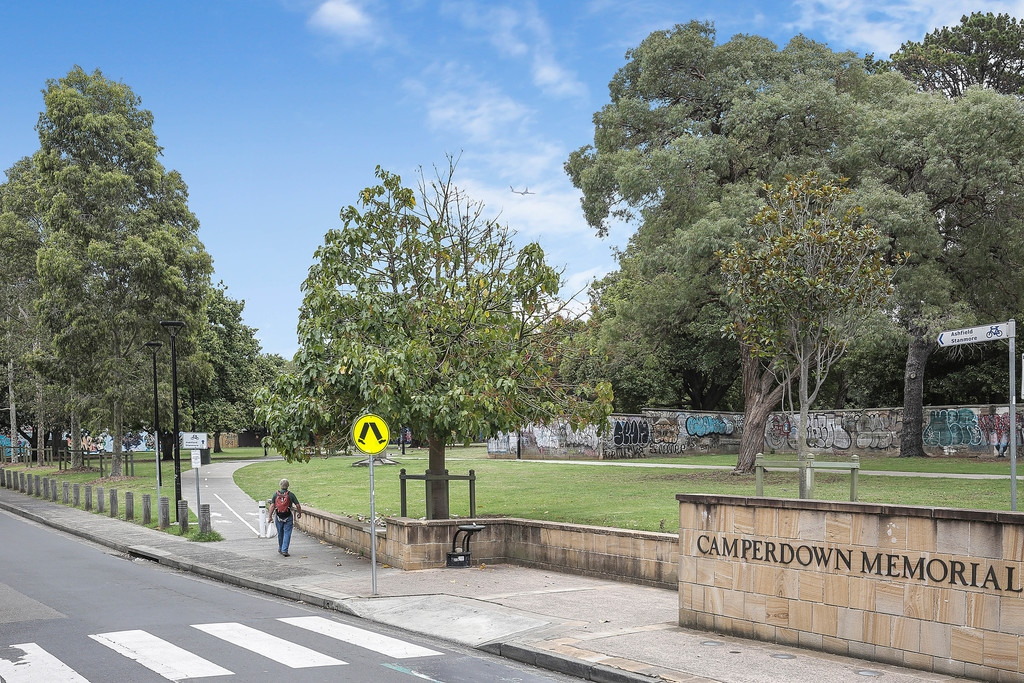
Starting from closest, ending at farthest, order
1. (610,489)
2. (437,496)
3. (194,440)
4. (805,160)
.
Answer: (437,496) < (194,440) < (610,489) < (805,160)

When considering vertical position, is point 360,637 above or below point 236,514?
above

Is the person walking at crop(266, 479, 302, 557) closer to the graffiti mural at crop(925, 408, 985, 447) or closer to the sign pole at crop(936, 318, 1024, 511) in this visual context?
the sign pole at crop(936, 318, 1024, 511)

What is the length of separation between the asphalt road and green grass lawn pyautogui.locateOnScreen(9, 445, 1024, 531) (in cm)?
611

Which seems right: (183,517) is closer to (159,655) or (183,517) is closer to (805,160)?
(159,655)

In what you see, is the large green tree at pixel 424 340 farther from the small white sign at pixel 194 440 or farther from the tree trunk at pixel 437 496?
the small white sign at pixel 194 440

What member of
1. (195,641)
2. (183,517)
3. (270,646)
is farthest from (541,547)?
(183,517)

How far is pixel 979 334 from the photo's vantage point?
11555 mm

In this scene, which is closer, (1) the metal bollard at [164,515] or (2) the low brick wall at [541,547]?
(2) the low brick wall at [541,547]

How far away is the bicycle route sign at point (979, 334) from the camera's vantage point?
1121 cm

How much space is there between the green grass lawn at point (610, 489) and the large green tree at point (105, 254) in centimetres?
905

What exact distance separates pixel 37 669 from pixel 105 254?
3492 cm

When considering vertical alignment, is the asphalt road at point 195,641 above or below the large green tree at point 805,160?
below

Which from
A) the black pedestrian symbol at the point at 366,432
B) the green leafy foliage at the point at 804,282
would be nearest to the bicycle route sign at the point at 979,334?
the green leafy foliage at the point at 804,282

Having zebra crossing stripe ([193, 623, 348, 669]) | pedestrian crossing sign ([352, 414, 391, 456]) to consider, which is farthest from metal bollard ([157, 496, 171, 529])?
zebra crossing stripe ([193, 623, 348, 669])
